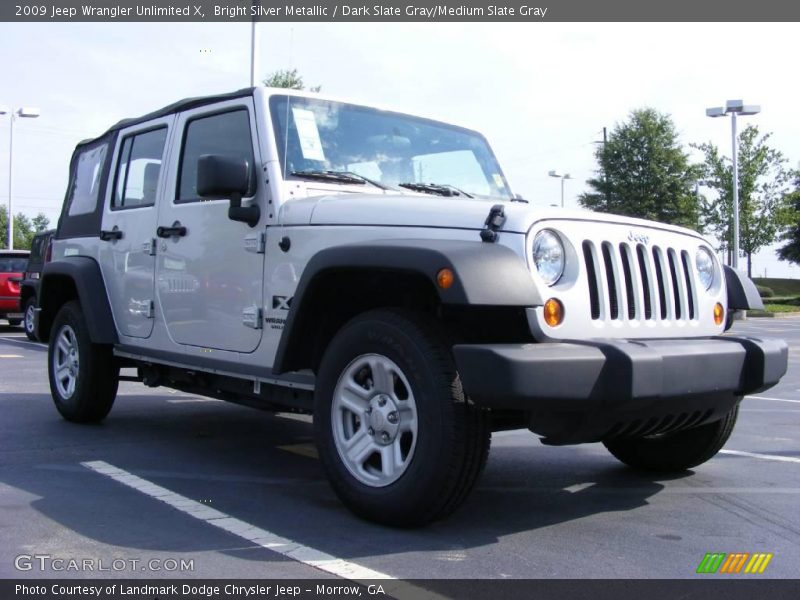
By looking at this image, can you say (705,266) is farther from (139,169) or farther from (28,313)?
(28,313)

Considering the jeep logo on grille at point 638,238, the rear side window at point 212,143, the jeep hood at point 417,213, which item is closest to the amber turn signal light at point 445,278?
the jeep hood at point 417,213

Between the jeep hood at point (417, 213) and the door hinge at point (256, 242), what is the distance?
0.60ft

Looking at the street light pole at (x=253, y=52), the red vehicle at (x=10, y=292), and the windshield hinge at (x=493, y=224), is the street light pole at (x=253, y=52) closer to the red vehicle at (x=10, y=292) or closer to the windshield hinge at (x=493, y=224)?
the red vehicle at (x=10, y=292)

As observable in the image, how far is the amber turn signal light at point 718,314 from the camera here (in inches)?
170

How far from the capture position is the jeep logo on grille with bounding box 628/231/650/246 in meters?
3.92

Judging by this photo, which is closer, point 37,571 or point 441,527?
point 37,571

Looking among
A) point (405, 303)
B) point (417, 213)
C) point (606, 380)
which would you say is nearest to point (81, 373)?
point (405, 303)

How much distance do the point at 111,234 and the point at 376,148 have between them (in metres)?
2.16

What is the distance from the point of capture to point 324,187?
4.57 m

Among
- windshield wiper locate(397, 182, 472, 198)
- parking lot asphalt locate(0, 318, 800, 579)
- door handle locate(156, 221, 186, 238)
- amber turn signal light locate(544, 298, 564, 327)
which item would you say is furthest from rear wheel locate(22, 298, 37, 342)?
amber turn signal light locate(544, 298, 564, 327)
